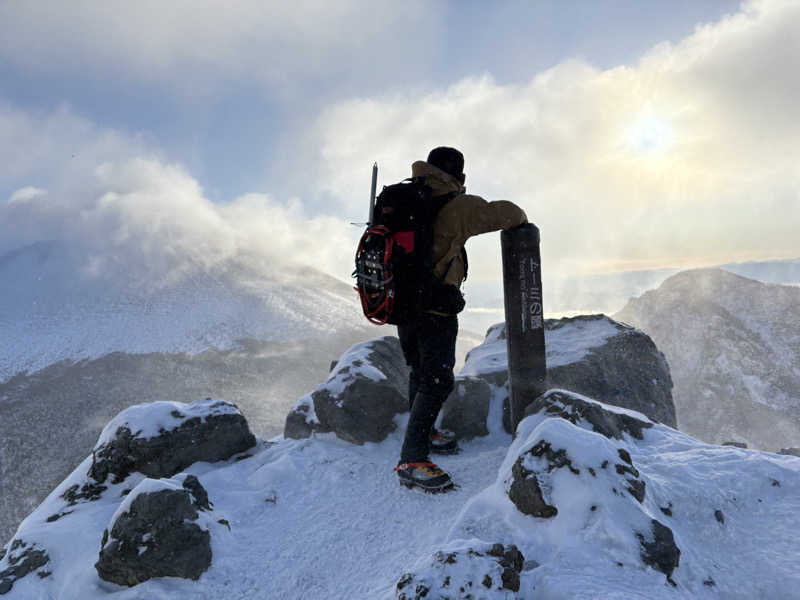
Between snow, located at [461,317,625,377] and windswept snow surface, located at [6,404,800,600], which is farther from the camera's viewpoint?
snow, located at [461,317,625,377]

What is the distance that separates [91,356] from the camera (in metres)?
95.4

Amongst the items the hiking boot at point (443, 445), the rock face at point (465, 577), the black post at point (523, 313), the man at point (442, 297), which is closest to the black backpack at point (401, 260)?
the man at point (442, 297)

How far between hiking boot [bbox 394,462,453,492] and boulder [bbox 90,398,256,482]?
136 inches

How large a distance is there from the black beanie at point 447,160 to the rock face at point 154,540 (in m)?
4.72

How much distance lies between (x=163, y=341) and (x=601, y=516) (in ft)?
382

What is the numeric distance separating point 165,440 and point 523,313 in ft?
19.0

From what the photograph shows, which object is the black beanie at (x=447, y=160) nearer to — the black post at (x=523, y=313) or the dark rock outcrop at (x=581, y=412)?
the black post at (x=523, y=313)

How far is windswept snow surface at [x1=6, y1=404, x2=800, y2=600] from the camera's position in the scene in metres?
2.82

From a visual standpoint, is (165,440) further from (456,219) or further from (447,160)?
(447,160)

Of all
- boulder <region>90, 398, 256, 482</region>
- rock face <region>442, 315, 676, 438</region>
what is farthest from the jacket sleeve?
boulder <region>90, 398, 256, 482</region>

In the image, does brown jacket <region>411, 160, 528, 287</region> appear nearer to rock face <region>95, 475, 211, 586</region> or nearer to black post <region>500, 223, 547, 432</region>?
black post <region>500, 223, 547, 432</region>

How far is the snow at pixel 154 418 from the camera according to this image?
6.29 m

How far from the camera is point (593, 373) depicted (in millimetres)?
8055

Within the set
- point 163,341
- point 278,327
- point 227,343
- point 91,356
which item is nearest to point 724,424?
point 278,327
